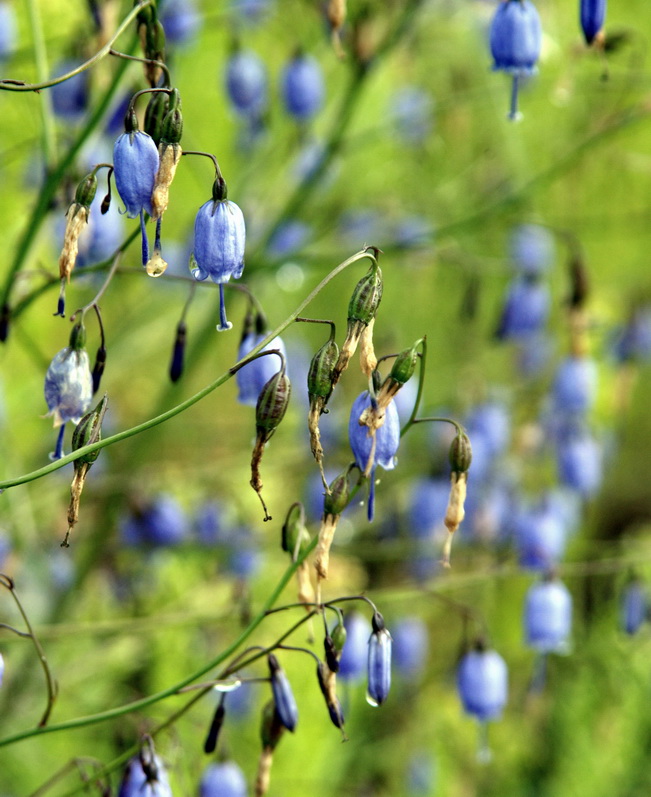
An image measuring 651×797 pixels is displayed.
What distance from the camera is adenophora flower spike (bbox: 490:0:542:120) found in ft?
4.55

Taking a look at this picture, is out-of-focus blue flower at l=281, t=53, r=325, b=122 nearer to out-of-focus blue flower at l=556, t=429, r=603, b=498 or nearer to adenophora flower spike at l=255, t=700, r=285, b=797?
out-of-focus blue flower at l=556, t=429, r=603, b=498

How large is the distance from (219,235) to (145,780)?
638 mm

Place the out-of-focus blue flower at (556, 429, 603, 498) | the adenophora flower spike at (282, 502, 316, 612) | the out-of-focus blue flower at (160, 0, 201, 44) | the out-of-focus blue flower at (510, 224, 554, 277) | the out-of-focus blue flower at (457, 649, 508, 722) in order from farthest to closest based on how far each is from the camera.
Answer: the out-of-focus blue flower at (510, 224, 554, 277) < the out-of-focus blue flower at (556, 429, 603, 498) < the out-of-focus blue flower at (160, 0, 201, 44) < the out-of-focus blue flower at (457, 649, 508, 722) < the adenophora flower spike at (282, 502, 316, 612)

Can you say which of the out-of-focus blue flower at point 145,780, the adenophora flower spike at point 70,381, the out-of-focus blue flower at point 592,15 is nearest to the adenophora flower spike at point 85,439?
the adenophora flower spike at point 70,381

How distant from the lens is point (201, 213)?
1020 millimetres

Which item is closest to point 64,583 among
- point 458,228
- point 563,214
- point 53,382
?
point 458,228

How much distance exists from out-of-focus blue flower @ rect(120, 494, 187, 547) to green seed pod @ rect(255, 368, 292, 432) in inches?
47.0

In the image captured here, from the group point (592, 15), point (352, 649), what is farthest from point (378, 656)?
point (592, 15)

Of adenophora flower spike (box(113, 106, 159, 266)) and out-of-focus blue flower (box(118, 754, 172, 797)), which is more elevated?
adenophora flower spike (box(113, 106, 159, 266))

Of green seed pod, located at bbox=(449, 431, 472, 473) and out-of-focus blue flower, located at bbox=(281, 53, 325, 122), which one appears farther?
out-of-focus blue flower, located at bbox=(281, 53, 325, 122)

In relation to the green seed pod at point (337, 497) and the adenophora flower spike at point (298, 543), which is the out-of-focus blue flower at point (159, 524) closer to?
the adenophora flower spike at point (298, 543)

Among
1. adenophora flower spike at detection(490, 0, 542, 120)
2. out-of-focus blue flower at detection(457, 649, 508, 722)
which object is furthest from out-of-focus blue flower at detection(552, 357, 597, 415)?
adenophora flower spike at detection(490, 0, 542, 120)

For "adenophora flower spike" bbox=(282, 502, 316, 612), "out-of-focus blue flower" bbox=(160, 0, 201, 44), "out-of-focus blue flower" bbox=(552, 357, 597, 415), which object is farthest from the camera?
"out-of-focus blue flower" bbox=(552, 357, 597, 415)

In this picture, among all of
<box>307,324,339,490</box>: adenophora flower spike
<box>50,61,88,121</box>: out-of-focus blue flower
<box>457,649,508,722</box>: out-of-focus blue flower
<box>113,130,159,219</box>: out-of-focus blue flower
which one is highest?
<box>50,61,88,121</box>: out-of-focus blue flower
